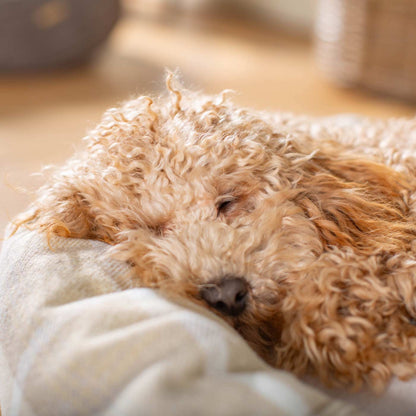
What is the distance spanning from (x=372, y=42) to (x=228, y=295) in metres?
3.21

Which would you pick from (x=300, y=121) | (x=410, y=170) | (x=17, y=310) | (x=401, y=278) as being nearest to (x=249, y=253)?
(x=401, y=278)

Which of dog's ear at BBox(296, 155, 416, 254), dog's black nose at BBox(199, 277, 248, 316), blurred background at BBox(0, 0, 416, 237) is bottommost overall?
blurred background at BBox(0, 0, 416, 237)

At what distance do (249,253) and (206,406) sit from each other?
453mm

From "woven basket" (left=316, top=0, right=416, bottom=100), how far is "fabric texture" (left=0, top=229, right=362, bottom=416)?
10.7 feet

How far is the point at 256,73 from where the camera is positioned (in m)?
5.05

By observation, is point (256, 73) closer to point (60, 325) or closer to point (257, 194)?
point (257, 194)

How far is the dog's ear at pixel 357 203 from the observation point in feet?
4.90

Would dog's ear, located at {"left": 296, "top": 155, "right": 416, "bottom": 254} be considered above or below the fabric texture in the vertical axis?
above

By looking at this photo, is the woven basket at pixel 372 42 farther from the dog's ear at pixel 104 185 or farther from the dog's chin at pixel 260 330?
the dog's chin at pixel 260 330

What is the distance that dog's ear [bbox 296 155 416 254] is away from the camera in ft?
4.90

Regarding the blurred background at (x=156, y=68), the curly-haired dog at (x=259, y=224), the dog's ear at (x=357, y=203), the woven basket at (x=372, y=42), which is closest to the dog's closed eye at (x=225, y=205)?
the curly-haired dog at (x=259, y=224)

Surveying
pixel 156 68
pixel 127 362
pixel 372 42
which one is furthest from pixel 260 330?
pixel 156 68

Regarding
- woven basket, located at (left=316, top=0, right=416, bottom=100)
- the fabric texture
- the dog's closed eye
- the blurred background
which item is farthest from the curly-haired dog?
woven basket, located at (left=316, top=0, right=416, bottom=100)

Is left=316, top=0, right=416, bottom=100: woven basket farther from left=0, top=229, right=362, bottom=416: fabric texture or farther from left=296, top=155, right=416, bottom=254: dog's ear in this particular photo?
left=0, top=229, right=362, bottom=416: fabric texture
